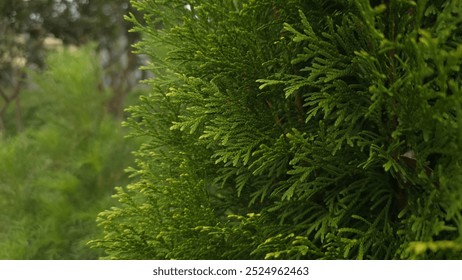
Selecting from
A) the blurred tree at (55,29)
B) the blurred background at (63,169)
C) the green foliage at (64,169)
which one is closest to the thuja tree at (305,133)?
the blurred background at (63,169)

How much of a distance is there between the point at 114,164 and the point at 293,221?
3789mm

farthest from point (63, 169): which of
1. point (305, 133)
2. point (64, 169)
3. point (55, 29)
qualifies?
point (55, 29)

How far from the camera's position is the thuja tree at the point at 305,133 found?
2318 mm

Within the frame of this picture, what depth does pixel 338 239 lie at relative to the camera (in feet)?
8.09

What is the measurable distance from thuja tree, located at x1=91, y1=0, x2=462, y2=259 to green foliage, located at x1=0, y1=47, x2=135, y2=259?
257 cm

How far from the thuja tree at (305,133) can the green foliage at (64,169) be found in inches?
101

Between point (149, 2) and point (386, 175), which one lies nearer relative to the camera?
point (386, 175)

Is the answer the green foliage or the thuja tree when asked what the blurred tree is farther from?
the thuja tree

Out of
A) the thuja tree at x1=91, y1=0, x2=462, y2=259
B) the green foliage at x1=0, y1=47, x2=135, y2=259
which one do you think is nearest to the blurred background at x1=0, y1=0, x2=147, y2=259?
the green foliage at x1=0, y1=47, x2=135, y2=259

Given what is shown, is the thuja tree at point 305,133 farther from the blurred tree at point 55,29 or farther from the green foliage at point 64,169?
the blurred tree at point 55,29

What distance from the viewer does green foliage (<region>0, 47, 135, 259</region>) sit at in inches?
216
